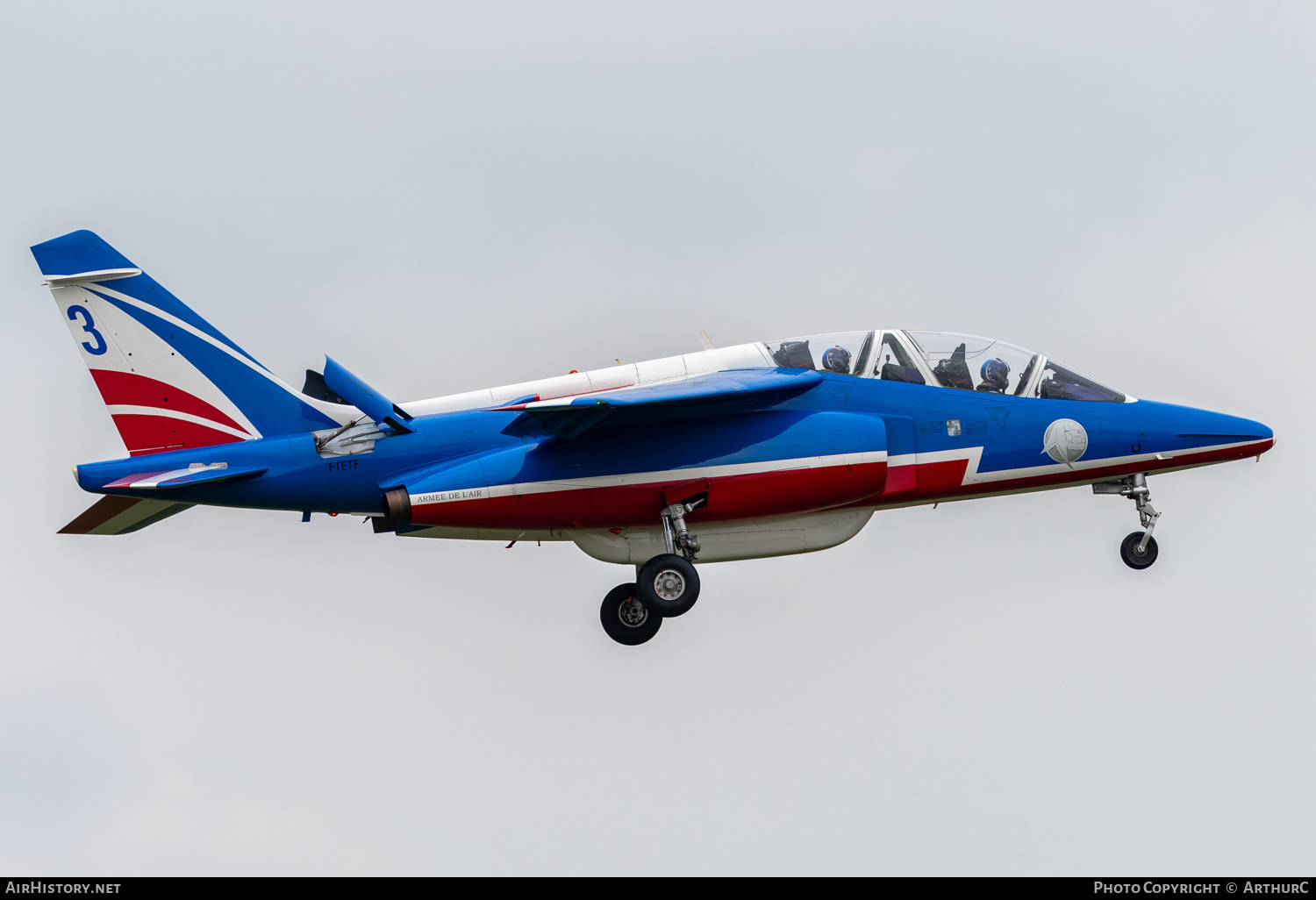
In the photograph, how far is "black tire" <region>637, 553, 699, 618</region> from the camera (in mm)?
18781

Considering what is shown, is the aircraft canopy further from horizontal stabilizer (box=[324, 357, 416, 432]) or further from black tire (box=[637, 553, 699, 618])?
horizontal stabilizer (box=[324, 357, 416, 432])

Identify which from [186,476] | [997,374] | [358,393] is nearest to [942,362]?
[997,374]

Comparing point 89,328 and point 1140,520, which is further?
point 1140,520

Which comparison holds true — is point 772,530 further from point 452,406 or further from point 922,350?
point 452,406

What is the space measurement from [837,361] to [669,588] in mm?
3548

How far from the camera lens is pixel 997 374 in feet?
66.8

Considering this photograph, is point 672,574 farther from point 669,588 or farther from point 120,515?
point 120,515

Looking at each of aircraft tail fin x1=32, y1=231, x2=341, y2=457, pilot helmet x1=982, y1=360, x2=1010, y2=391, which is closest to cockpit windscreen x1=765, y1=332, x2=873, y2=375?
pilot helmet x1=982, y1=360, x2=1010, y2=391

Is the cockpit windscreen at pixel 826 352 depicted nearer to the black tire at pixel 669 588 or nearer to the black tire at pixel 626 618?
the black tire at pixel 669 588

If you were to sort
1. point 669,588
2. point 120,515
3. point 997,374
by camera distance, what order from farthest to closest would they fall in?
point 997,374
point 120,515
point 669,588

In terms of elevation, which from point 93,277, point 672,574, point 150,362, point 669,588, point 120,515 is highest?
point 93,277

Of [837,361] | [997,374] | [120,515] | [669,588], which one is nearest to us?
[669,588]

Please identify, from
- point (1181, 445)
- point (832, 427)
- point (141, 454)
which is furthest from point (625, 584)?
point (1181, 445)

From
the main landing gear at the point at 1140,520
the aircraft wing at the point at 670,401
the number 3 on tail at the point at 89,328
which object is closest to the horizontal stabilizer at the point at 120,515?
the number 3 on tail at the point at 89,328
